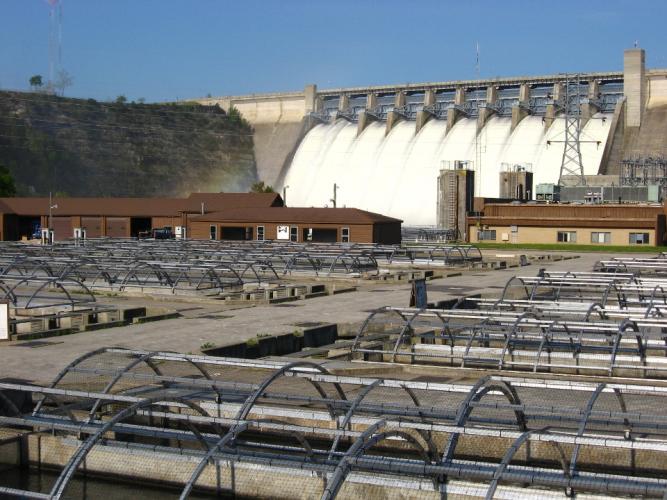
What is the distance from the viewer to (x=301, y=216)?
7062cm

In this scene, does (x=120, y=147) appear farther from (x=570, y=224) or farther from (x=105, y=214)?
(x=570, y=224)

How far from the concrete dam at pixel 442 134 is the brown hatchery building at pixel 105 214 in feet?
83.2

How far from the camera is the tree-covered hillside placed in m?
123

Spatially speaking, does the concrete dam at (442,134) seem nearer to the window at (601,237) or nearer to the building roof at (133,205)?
the window at (601,237)

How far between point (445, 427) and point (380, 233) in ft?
187

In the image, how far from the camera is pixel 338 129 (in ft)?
419

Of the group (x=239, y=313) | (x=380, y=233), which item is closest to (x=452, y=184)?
(x=380, y=233)

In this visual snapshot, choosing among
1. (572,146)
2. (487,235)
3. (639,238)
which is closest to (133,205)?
(487,235)

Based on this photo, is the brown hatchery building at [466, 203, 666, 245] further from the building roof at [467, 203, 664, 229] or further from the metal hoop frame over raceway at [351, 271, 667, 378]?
the metal hoop frame over raceway at [351, 271, 667, 378]

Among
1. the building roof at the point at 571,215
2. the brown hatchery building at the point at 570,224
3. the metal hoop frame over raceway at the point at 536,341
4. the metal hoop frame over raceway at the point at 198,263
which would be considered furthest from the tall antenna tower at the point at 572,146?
the metal hoop frame over raceway at the point at 536,341

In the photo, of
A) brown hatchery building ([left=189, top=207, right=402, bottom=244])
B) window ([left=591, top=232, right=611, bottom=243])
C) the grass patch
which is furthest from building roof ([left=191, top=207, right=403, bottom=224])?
window ([left=591, top=232, right=611, bottom=243])

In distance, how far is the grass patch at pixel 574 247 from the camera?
70.2 metres

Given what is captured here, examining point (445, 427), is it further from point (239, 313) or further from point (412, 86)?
point (412, 86)

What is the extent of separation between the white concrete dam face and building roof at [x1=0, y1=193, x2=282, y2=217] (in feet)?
93.7
